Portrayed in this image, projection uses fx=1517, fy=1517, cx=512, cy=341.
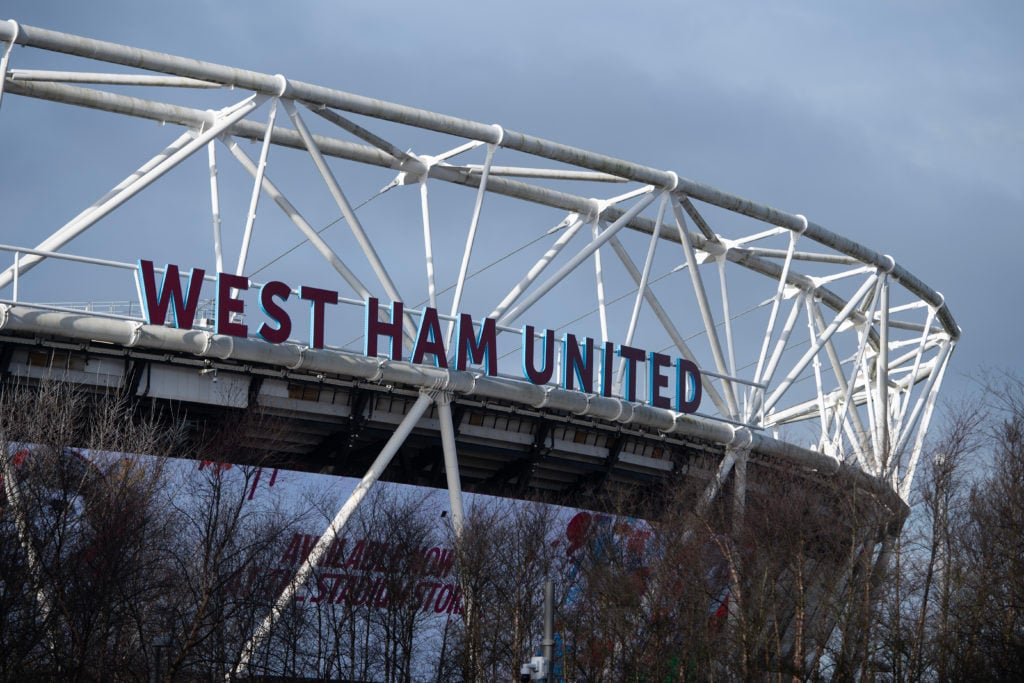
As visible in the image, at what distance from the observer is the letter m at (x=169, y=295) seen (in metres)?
32.0

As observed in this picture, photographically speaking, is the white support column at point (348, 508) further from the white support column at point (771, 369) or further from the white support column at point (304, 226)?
the white support column at point (771, 369)

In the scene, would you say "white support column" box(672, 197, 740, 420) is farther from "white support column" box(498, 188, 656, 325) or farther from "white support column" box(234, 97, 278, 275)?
"white support column" box(234, 97, 278, 275)

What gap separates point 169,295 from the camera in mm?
32219

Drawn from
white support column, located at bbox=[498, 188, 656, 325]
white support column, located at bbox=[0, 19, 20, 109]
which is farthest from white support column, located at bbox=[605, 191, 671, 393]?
white support column, located at bbox=[0, 19, 20, 109]

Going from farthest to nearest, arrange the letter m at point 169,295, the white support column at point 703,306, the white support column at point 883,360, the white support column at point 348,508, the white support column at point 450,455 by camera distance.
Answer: the white support column at point 883,360, the white support column at point 703,306, the white support column at point 450,455, the white support column at point 348,508, the letter m at point 169,295

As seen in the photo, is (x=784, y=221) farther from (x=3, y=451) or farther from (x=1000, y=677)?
(x=3, y=451)

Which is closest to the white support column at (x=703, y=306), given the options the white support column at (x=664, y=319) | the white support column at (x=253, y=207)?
the white support column at (x=664, y=319)

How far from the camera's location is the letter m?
105 feet

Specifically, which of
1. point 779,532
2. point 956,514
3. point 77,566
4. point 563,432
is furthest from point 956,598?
point 77,566

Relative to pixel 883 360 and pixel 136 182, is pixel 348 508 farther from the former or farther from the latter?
pixel 883 360

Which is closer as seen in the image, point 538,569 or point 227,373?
point 227,373

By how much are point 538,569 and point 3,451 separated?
51.1 ft

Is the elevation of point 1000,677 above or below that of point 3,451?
below

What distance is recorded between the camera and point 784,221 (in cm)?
4625
